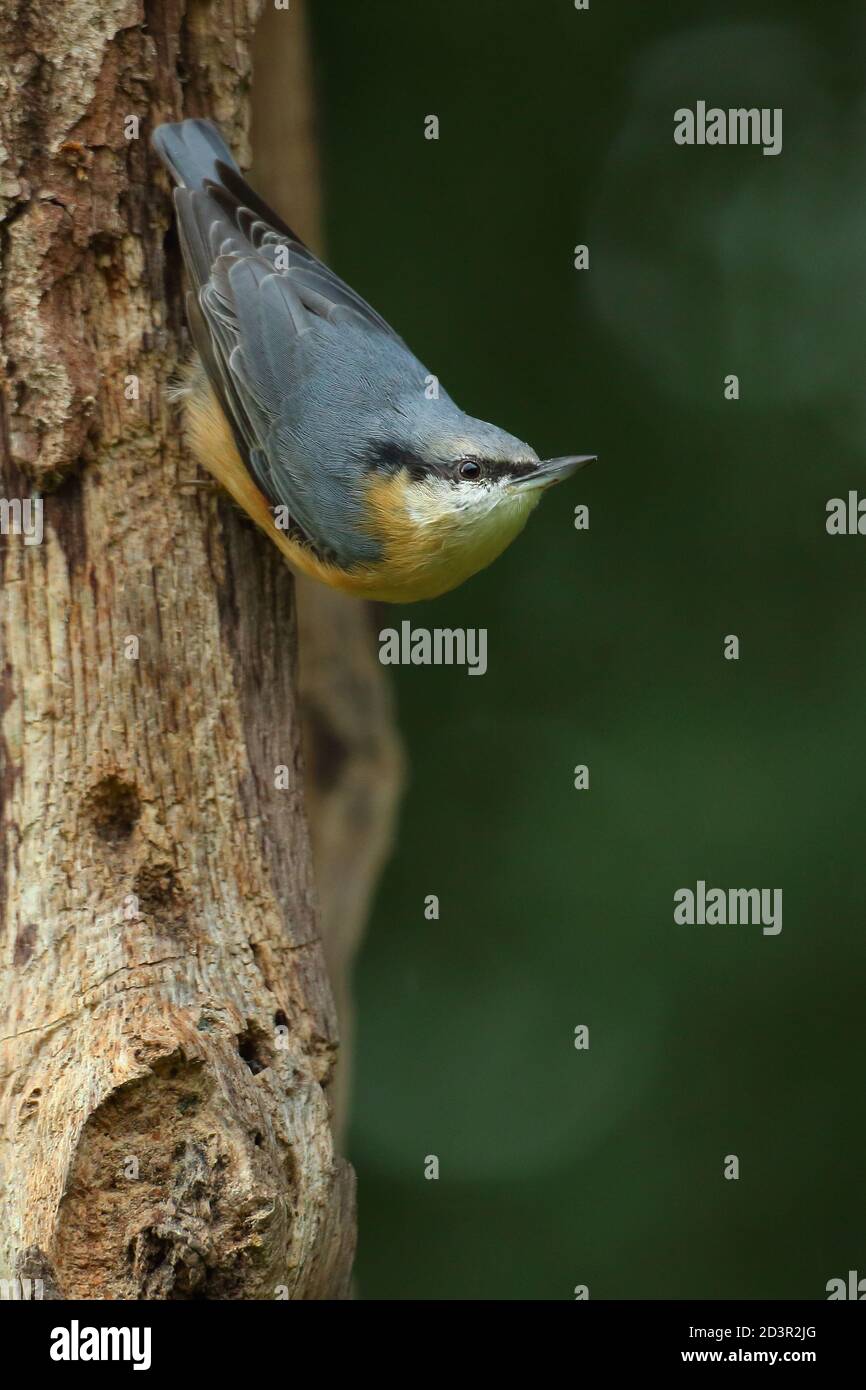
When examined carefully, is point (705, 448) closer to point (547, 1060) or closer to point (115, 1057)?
point (547, 1060)

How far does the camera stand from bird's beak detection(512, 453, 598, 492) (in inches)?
101

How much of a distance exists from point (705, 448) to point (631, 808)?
124cm

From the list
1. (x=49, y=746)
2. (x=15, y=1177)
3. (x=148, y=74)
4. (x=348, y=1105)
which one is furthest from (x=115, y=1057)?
(x=348, y=1105)

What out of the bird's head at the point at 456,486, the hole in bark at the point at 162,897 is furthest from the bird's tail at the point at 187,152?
the hole in bark at the point at 162,897

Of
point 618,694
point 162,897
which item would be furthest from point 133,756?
point 618,694

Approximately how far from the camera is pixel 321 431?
9.06 feet

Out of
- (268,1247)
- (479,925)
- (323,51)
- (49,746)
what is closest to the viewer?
(268,1247)

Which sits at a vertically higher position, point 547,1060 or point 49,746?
point 49,746

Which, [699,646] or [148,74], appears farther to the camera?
[699,646]

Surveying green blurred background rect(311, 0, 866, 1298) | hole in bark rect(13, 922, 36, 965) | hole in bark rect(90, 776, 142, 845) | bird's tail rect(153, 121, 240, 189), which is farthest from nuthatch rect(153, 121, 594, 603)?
green blurred background rect(311, 0, 866, 1298)

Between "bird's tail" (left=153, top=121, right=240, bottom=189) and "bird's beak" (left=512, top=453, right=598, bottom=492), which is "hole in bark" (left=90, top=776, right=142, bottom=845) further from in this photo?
"bird's tail" (left=153, top=121, right=240, bottom=189)

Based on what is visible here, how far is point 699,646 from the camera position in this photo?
15.3 ft

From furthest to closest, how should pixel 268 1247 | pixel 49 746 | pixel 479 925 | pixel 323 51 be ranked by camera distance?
1. pixel 479 925
2. pixel 323 51
3. pixel 49 746
4. pixel 268 1247

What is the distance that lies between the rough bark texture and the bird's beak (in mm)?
565
